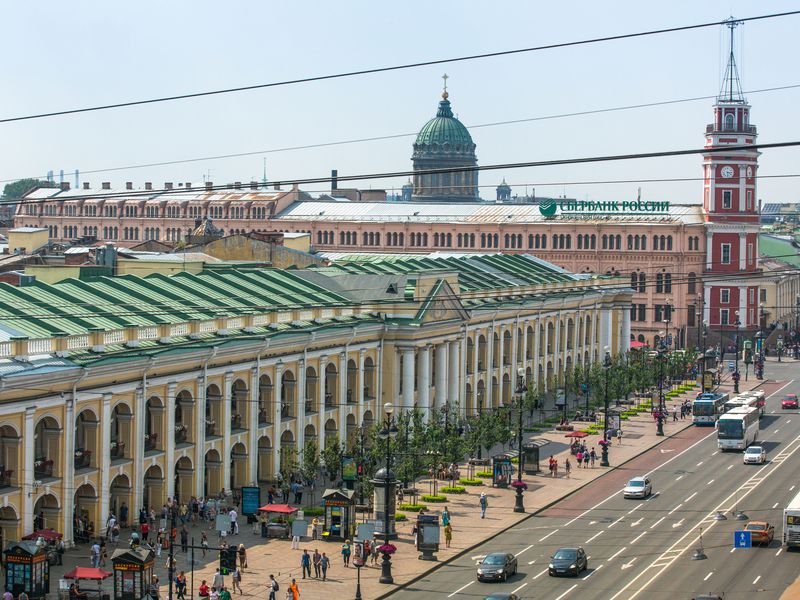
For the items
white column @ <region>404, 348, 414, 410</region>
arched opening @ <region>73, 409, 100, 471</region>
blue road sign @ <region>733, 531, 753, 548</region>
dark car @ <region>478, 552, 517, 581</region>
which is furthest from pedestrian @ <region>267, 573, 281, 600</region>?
white column @ <region>404, 348, 414, 410</region>

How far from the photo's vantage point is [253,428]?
7231 cm

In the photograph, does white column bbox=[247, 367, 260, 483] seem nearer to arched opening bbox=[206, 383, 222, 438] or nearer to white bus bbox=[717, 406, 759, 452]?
arched opening bbox=[206, 383, 222, 438]

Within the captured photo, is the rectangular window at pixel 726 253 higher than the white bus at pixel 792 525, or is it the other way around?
the rectangular window at pixel 726 253

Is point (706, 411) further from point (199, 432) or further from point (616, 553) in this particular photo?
point (199, 432)

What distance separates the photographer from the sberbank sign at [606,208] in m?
163

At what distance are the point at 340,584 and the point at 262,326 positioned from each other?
72.9 ft

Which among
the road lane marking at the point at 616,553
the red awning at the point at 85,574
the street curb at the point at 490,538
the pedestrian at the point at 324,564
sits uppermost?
the red awning at the point at 85,574

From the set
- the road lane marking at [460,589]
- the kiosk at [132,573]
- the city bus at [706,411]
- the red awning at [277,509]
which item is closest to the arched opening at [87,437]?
the red awning at [277,509]

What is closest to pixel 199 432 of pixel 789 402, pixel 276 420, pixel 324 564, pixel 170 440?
pixel 170 440

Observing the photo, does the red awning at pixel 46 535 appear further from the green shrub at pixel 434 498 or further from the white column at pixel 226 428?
the green shrub at pixel 434 498

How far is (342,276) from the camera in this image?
93.0 m

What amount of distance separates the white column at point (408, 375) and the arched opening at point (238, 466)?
17.3 metres

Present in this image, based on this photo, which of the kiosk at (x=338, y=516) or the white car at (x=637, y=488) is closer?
the kiosk at (x=338, y=516)

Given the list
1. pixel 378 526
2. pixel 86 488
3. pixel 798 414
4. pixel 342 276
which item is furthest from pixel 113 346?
pixel 798 414
